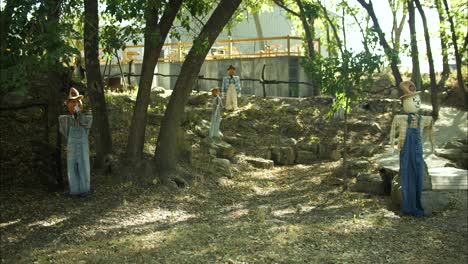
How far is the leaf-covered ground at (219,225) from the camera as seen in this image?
253 inches

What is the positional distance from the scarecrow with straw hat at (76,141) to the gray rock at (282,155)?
23.0 ft

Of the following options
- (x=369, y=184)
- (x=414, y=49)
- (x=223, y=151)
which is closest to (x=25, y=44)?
(x=369, y=184)

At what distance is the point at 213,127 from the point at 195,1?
596 cm

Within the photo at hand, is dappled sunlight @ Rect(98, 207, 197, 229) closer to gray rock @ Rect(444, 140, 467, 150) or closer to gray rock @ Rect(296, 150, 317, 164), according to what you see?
gray rock @ Rect(296, 150, 317, 164)

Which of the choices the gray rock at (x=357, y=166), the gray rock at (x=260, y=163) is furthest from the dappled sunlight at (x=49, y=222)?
the gray rock at (x=260, y=163)

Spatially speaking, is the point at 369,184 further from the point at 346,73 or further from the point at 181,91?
the point at 181,91

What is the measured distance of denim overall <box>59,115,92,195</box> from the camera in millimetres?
9086

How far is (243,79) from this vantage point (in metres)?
23.5

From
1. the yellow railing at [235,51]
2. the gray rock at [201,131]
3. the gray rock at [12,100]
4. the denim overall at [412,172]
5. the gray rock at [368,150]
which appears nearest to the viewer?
the denim overall at [412,172]

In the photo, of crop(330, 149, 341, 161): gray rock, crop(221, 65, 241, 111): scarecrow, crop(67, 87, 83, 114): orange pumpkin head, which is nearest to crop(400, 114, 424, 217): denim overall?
crop(67, 87, 83, 114): orange pumpkin head

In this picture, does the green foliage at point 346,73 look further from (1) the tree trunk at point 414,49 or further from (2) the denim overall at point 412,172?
(1) the tree trunk at point 414,49

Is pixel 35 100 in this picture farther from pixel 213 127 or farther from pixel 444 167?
pixel 444 167

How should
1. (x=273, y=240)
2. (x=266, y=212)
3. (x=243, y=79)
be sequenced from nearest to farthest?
1. (x=273, y=240)
2. (x=266, y=212)
3. (x=243, y=79)

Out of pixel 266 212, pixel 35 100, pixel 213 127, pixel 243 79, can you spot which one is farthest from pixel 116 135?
pixel 243 79
